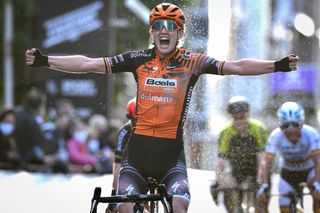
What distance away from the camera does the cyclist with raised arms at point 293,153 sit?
10312 millimetres

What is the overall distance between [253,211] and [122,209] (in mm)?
3471

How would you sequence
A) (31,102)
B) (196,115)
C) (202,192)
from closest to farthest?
(196,115) < (202,192) < (31,102)

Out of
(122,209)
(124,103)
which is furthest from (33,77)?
(122,209)

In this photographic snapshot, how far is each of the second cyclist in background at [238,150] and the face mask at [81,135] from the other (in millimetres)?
4632

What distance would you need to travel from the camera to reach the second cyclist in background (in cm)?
1055

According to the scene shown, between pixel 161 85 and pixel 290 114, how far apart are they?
2.57 meters

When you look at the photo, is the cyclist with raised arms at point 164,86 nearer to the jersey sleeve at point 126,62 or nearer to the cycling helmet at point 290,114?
the jersey sleeve at point 126,62

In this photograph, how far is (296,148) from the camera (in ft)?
34.4

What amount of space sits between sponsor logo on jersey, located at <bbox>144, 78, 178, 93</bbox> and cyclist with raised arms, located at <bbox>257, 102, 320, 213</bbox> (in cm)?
252

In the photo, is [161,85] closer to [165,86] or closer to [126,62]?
[165,86]

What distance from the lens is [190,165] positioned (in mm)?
10469

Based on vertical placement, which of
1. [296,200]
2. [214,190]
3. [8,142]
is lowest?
[296,200]

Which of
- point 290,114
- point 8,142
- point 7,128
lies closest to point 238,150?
point 290,114

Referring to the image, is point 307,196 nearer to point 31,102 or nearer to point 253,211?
point 253,211
